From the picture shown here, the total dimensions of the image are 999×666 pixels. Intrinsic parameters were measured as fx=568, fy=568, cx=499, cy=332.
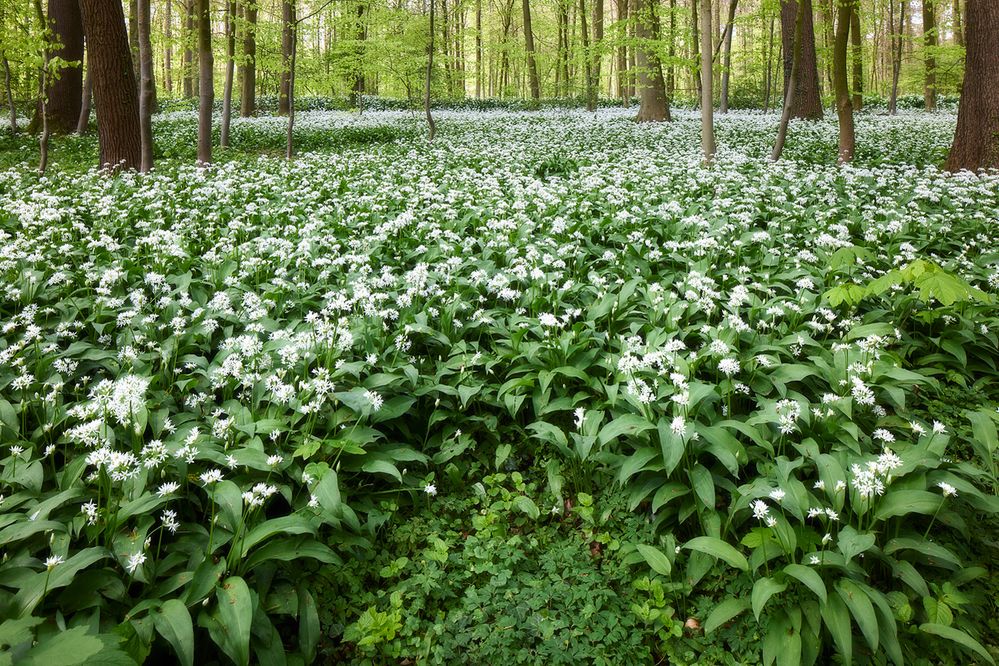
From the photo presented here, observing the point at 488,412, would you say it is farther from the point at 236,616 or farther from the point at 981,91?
the point at 981,91

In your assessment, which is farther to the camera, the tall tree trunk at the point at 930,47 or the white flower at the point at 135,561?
the tall tree trunk at the point at 930,47

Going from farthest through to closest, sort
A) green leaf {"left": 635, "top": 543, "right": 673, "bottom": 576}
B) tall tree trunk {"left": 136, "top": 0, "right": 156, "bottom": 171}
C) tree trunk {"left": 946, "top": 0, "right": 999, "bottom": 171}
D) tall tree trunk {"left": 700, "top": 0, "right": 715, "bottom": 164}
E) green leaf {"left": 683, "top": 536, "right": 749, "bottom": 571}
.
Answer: tall tree trunk {"left": 136, "top": 0, "right": 156, "bottom": 171}, tall tree trunk {"left": 700, "top": 0, "right": 715, "bottom": 164}, tree trunk {"left": 946, "top": 0, "right": 999, "bottom": 171}, green leaf {"left": 635, "top": 543, "right": 673, "bottom": 576}, green leaf {"left": 683, "top": 536, "right": 749, "bottom": 571}

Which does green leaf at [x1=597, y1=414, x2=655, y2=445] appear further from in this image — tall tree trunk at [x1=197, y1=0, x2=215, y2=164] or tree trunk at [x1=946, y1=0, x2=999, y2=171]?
tall tree trunk at [x1=197, y1=0, x2=215, y2=164]

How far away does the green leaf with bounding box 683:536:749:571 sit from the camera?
2383 mm

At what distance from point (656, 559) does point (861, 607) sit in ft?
2.61

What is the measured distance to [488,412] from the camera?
147 inches

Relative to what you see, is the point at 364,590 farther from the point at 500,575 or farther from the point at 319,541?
the point at 500,575

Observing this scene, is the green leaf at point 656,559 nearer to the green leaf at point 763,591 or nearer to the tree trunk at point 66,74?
the green leaf at point 763,591

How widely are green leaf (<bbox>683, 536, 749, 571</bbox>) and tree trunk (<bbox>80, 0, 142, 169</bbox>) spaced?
10398 mm

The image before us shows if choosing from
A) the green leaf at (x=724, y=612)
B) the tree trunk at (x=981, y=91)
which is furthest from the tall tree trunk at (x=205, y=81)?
the tree trunk at (x=981, y=91)

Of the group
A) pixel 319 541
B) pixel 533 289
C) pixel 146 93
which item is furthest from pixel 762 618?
pixel 146 93

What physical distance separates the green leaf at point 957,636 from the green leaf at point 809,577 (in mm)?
415

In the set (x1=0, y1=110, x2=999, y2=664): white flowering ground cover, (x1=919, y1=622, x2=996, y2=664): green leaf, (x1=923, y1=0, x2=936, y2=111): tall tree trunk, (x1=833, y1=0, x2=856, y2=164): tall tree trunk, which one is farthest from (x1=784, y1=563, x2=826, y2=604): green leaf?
(x1=923, y1=0, x2=936, y2=111): tall tree trunk

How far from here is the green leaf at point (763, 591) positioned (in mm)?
2184
